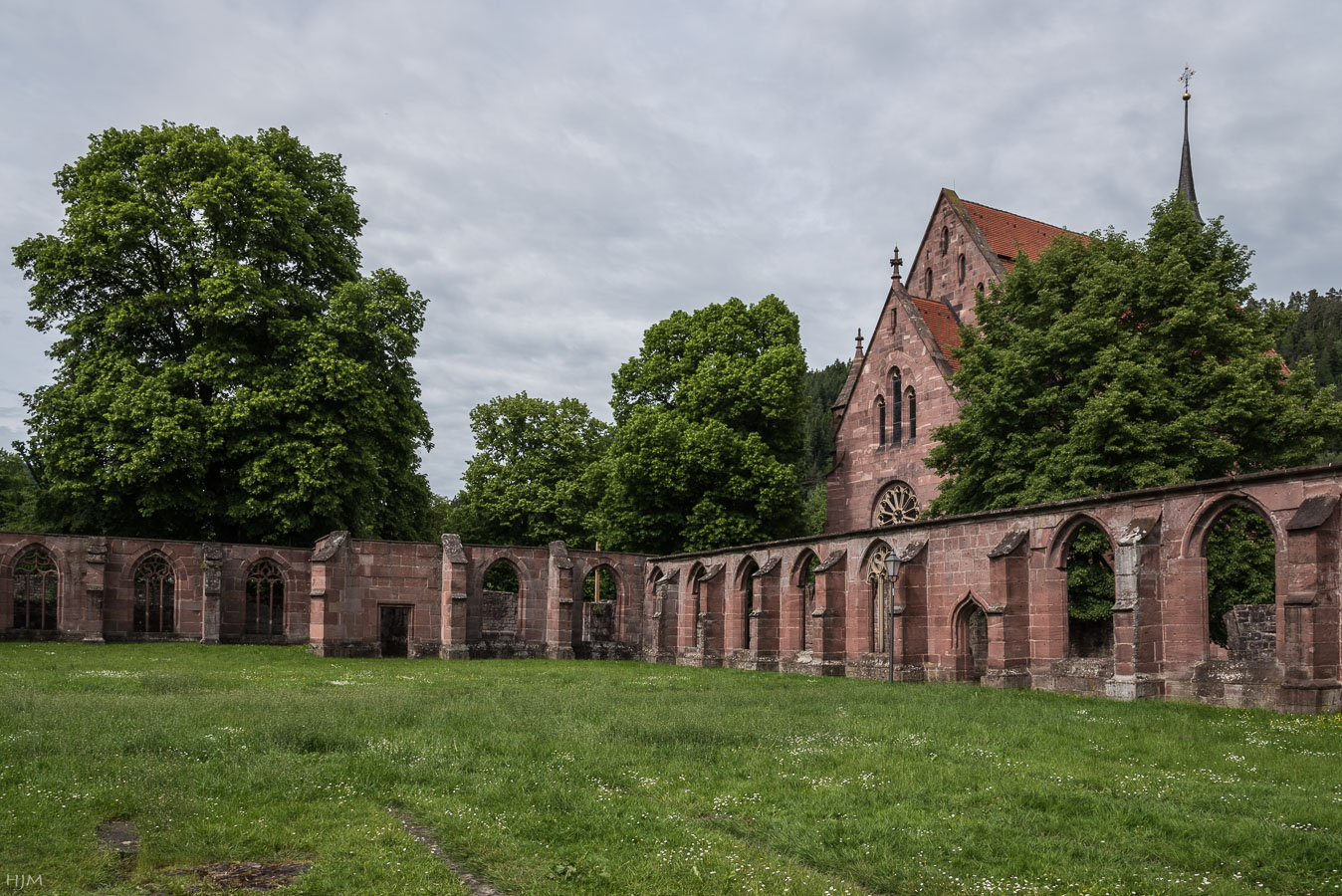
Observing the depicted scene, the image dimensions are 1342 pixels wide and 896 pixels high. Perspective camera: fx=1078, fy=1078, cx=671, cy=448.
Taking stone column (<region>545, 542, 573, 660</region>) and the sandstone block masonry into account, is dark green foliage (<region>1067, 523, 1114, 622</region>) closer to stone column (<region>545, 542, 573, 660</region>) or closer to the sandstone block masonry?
the sandstone block masonry

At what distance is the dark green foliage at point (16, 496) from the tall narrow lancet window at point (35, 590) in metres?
3.25

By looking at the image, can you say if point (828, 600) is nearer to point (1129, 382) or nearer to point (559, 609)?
point (1129, 382)

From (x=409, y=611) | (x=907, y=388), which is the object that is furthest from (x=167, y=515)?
(x=907, y=388)

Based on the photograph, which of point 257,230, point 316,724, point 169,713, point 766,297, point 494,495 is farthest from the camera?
point 494,495

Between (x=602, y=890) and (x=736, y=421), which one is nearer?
(x=602, y=890)

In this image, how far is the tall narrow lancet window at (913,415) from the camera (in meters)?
38.0

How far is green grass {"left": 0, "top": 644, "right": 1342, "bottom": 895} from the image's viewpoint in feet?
21.5

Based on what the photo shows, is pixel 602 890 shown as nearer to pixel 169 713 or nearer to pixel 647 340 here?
pixel 169 713

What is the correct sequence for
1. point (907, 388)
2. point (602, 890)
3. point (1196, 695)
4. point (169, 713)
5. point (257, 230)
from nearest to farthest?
point (602, 890) < point (169, 713) < point (1196, 695) < point (257, 230) < point (907, 388)

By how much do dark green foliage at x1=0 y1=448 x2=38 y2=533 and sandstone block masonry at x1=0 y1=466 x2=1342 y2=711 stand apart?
386 cm

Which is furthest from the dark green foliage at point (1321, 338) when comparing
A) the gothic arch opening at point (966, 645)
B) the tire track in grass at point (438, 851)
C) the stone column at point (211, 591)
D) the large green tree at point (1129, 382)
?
the tire track in grass at point (438, 851)

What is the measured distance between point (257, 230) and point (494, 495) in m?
20.1

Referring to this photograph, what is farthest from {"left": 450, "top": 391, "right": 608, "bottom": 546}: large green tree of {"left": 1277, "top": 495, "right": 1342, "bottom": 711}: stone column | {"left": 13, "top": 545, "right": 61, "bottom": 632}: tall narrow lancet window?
{"left": 1277, "top": 495, "right": 1342, "bottom": 711}: stone column

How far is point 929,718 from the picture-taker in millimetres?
13586
